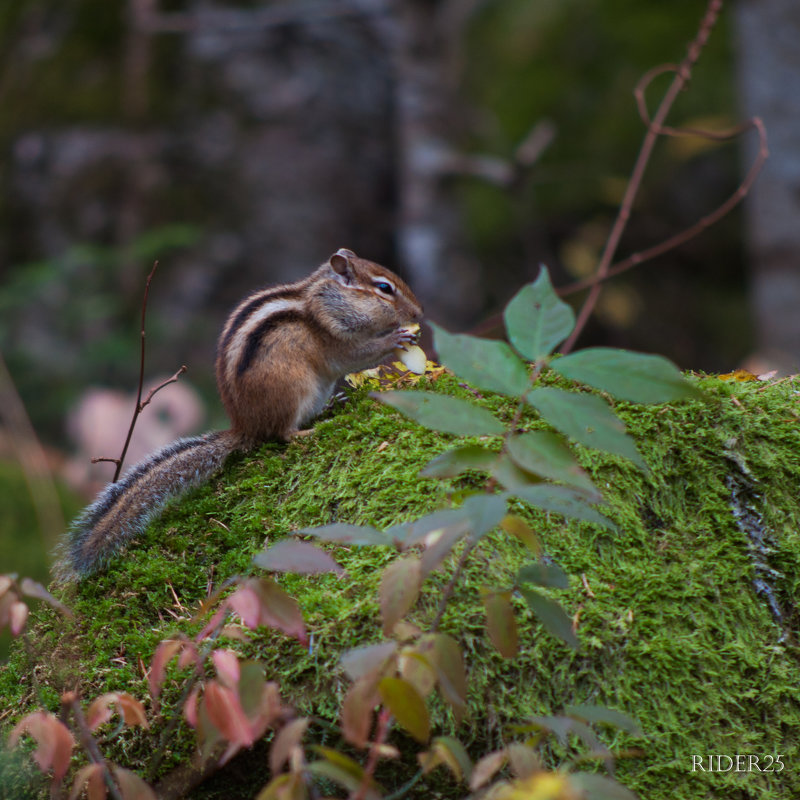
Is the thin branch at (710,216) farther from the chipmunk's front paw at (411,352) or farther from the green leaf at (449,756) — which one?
the green leaf at (449,756)

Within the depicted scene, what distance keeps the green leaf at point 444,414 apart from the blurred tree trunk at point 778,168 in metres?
5.39

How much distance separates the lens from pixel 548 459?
4.38 feet

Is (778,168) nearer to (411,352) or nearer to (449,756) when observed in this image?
(411,352)

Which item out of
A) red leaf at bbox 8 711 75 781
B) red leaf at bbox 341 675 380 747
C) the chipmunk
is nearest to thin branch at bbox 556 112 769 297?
the chipmunk

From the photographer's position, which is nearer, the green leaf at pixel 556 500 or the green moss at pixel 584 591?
the green leaf at pixel 556 500

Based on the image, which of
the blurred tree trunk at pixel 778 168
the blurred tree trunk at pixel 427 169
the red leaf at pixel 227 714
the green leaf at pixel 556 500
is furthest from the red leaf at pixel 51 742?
the blurred tree trunk at pixel 778 168

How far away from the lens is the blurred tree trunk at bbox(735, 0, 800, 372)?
626 cm

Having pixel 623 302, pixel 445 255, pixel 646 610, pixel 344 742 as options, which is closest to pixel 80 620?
pixel 344 742

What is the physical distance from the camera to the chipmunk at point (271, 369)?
2.53 metres

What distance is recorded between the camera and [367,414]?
2.70 metres

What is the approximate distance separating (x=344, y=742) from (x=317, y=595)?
13.7 inches

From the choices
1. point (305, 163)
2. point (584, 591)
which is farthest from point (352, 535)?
point (305, 163)

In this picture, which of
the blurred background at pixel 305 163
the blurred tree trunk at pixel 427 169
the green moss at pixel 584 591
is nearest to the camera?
the green moss at pixel 584 591

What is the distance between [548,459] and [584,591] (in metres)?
0.80
